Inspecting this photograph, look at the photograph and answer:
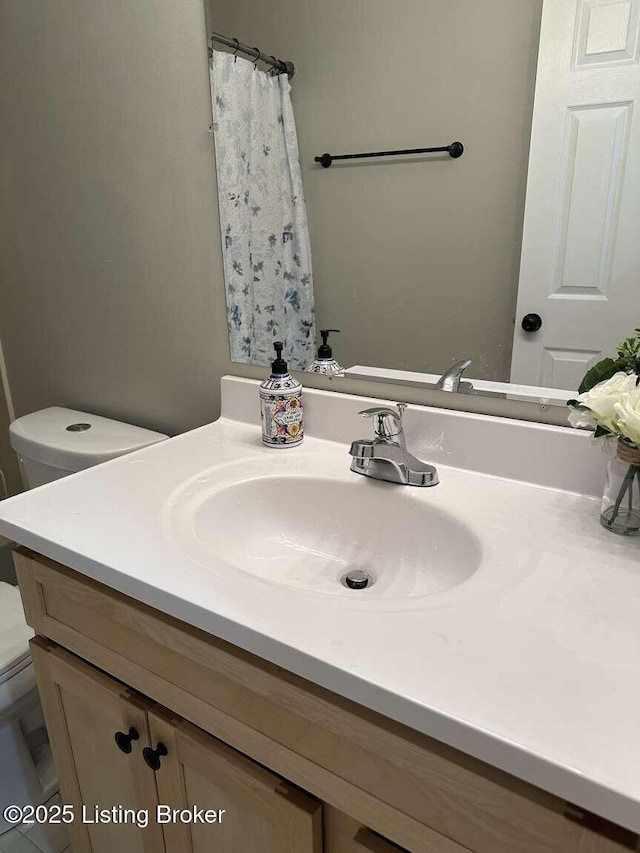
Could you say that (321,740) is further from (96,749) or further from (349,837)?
(96,749)

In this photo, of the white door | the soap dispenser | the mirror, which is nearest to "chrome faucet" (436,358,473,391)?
the mirror

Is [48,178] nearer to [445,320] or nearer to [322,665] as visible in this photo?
Answer: [445,320]

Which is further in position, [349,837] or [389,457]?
[389,457]

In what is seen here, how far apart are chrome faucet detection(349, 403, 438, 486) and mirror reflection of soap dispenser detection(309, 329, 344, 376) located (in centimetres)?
19

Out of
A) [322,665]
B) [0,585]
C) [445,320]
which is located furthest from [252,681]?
[0,585]

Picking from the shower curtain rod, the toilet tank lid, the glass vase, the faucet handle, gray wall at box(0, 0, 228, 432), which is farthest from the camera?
the toilet tank lid

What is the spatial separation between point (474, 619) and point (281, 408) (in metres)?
0.58

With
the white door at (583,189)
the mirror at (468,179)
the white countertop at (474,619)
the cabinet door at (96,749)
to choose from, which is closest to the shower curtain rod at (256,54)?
the mirror at (468,179)

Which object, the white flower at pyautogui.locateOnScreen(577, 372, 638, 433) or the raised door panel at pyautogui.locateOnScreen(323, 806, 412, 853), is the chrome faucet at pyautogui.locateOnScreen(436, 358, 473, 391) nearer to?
the white flower at pyautogui.locateOnScreen(577, 372, 638, 433)

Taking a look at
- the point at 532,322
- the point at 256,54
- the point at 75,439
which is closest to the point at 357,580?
the point at 532,322

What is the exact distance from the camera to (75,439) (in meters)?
1.41

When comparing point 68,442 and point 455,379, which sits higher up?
point 455,379

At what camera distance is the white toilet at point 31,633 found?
1321mm

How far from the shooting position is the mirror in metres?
0.82
